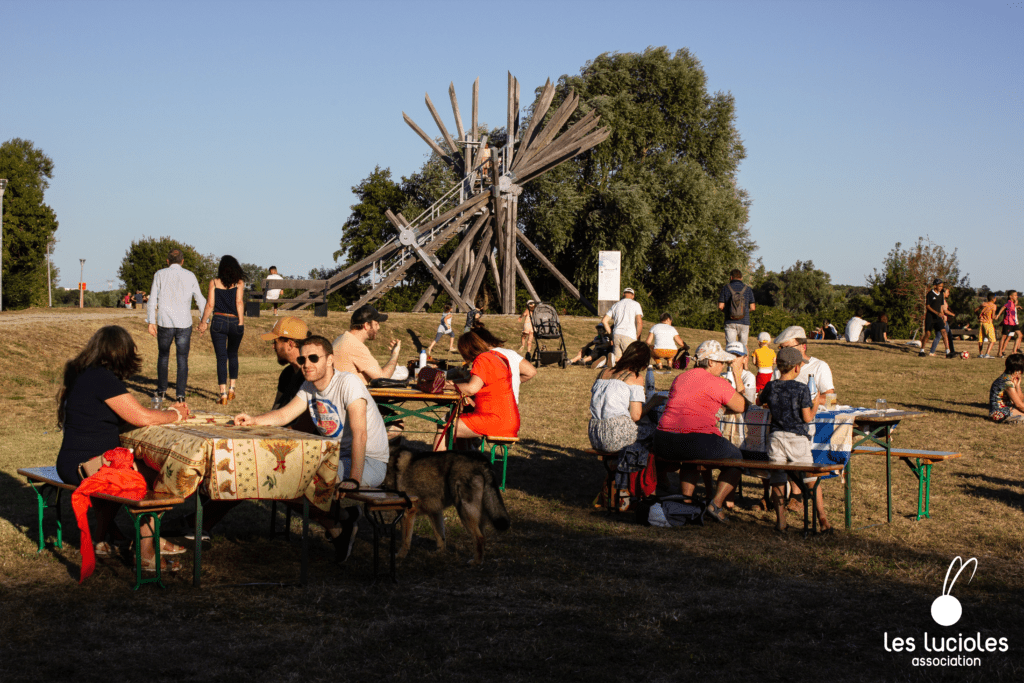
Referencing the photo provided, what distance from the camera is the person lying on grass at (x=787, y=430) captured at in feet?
22.1

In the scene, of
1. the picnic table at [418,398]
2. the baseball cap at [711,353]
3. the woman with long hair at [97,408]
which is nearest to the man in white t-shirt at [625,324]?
the baseball cap at [711,353]

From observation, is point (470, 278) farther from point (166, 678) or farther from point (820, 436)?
point (166, 678)

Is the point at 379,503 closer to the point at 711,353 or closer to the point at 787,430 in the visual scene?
the point at 787,430

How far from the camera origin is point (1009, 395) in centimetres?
1245

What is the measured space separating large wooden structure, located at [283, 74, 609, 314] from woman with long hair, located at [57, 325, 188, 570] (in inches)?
939

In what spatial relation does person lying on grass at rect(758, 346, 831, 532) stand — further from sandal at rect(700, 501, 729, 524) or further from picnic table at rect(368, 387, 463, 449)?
picnic table at rect(368, 387, 463, 449)

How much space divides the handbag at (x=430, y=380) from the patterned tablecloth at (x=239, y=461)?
8.39 feet

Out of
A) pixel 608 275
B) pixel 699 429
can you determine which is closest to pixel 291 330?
pixel 699 429

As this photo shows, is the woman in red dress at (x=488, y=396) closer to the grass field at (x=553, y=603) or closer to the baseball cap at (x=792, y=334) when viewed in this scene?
the grass field at (x=553, y=603)

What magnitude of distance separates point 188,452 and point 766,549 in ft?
13.2

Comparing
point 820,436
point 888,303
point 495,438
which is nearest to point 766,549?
point 820,436

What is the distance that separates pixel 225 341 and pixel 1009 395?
11.1 meters

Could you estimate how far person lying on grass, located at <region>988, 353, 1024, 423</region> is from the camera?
12312 mm

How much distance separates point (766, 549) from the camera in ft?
20.3
